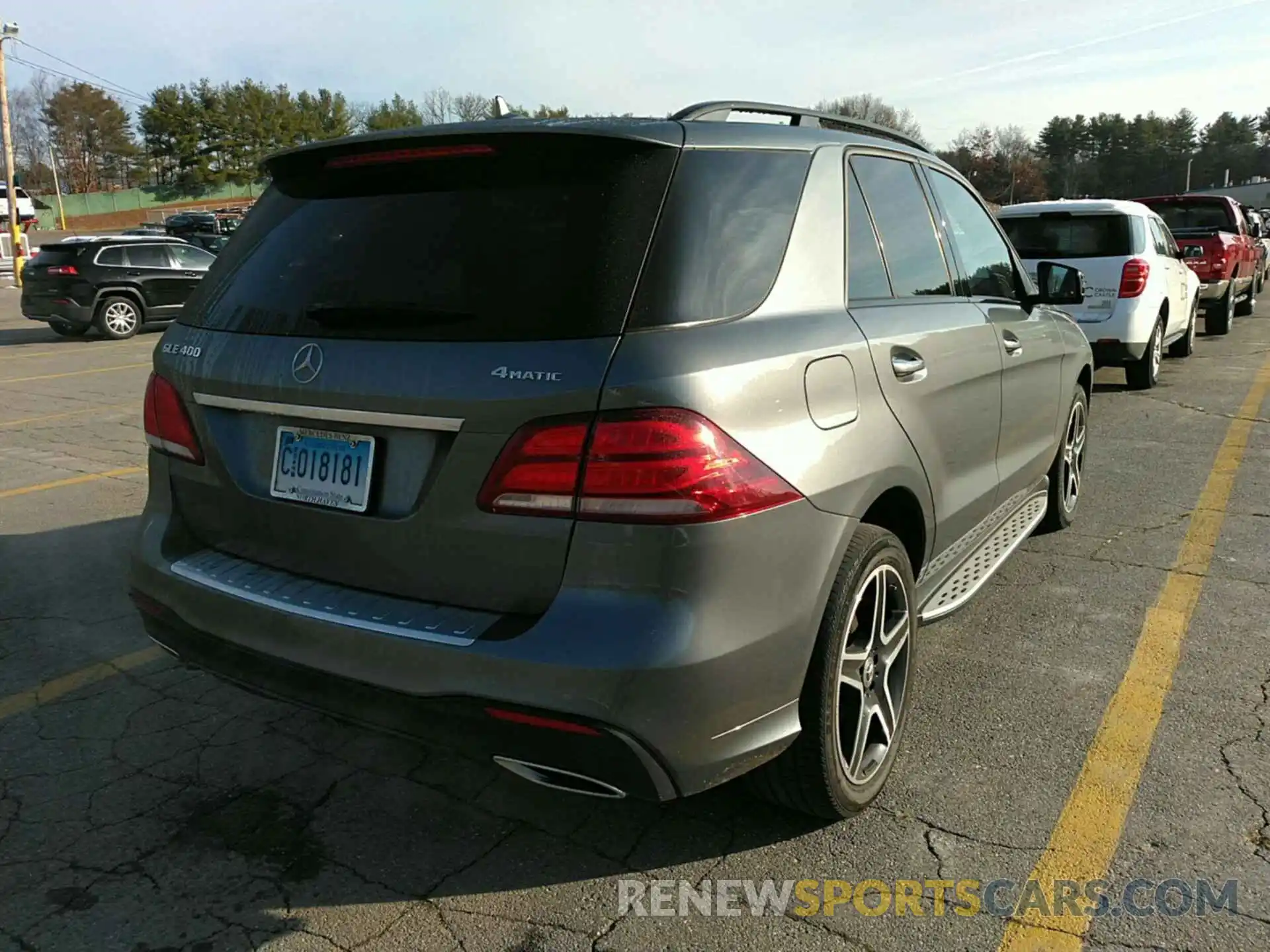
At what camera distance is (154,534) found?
112 inches

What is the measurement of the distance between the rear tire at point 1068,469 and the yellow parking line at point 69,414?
8344mm

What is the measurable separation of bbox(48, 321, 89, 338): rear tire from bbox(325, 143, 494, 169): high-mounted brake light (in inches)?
629

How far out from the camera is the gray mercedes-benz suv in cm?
210

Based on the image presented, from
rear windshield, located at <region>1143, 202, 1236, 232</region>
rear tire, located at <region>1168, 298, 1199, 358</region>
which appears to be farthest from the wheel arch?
rear windshield, located at <region>1143, 202, 1236, 232</region>

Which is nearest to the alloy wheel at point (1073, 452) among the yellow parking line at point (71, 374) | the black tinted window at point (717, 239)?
the black tinted window at point (717, 239)

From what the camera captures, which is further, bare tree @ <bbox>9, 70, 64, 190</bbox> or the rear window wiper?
bare tree @ <bbox>9, 70, 64, 190</bbox>

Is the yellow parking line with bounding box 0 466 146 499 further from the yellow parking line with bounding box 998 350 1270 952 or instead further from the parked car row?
the parked car row

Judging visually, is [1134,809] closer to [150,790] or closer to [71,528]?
[150,790]

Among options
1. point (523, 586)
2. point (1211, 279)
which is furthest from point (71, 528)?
point (1211, 279)

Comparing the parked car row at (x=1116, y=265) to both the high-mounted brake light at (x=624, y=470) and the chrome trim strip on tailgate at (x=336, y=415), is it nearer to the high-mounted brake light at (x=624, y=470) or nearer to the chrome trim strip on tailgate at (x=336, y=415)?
the high-mounted brake light at (x=624, y=470)

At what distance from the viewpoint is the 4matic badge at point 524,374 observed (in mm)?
2113

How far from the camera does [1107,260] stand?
9.24 metres

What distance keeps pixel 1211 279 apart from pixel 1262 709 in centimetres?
1251

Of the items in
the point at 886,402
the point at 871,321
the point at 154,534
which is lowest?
the point at 154,534
